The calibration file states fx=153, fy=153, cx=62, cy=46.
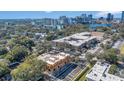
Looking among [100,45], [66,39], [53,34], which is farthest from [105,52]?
[53,34]

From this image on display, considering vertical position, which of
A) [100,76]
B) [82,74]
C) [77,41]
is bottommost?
[82,74]

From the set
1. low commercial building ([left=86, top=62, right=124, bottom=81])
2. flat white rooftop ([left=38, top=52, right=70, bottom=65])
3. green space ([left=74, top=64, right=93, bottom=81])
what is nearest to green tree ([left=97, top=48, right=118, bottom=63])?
low commercial building ([left=86, top=62, right=124, bottom=81])

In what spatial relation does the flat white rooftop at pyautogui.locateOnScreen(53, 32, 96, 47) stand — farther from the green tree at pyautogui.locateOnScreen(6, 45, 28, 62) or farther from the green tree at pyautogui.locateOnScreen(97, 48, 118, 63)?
the green tree at pyautogui.locateOnScreen(6, 45, 28, 62)

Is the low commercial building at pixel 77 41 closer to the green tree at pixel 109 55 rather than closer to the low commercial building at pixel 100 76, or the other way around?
the green tree at pixel 109 55

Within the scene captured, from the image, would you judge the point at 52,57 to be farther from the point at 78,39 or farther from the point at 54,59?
the point at 78,39

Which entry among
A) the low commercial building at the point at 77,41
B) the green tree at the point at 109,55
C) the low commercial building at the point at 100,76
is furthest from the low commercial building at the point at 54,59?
the green tree at the point at 109,55

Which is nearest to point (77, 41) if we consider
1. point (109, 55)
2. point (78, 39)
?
point (78, 39)
